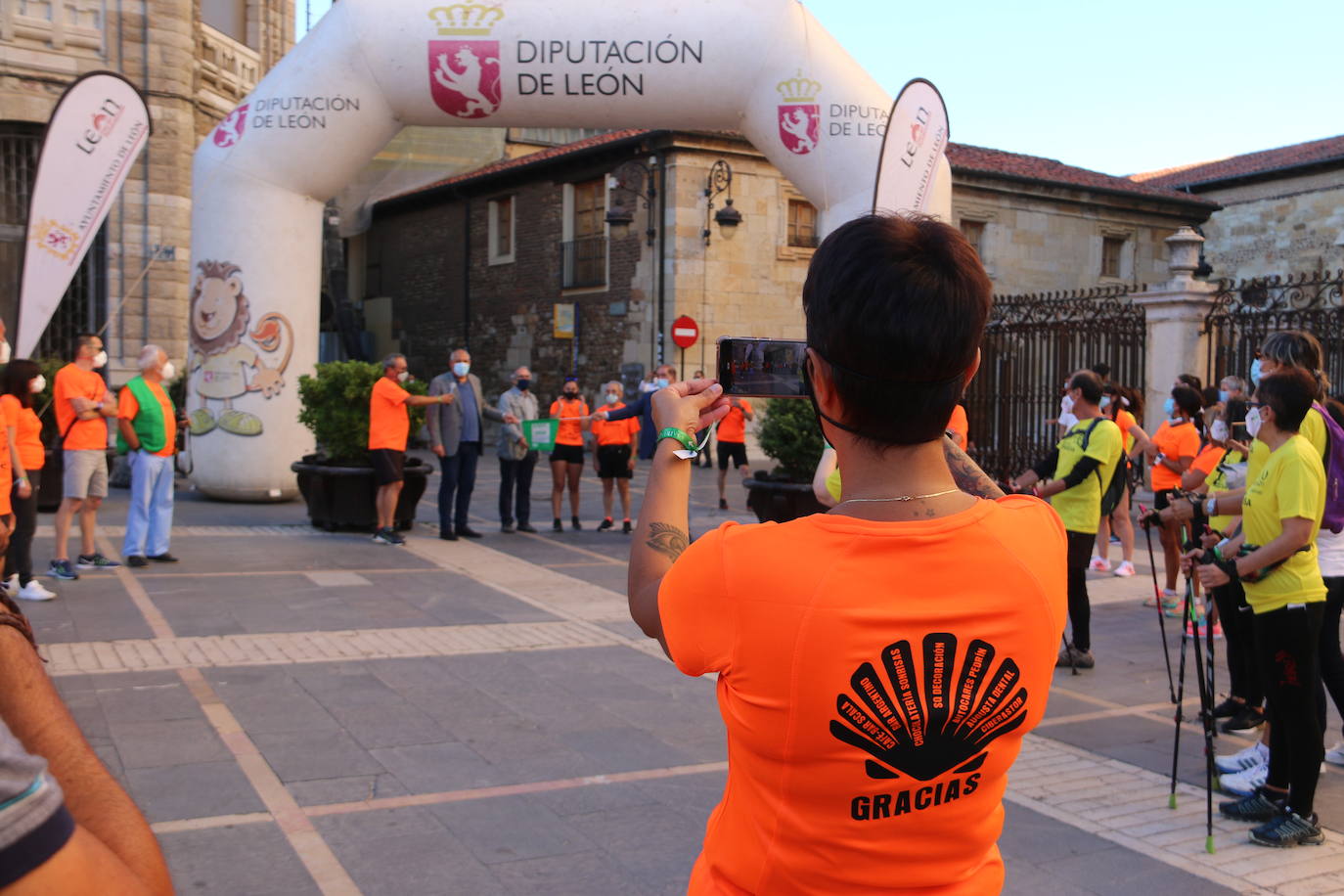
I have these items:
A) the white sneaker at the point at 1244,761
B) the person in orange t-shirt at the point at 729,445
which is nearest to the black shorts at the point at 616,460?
the person in orange t-shirt at the point at 729,445

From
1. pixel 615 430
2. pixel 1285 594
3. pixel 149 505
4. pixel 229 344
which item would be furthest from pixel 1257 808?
pixel 229 344

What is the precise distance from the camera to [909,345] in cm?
164

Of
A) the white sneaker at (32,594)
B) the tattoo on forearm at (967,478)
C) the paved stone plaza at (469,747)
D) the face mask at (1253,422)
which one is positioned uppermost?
the face mask at (1253,422)

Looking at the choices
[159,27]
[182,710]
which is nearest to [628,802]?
[182,710]

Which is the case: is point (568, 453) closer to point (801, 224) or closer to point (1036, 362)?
point (1036, 362)

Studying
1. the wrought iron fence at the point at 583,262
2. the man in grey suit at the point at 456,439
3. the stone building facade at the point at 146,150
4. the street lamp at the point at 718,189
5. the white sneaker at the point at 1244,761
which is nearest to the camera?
the white sneaker at the point at 1244,761

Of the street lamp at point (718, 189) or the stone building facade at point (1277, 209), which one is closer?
the street lamp at point (718, 189)

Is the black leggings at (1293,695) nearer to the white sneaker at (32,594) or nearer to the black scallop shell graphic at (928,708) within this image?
the black scallop shell graphic at (928,708)

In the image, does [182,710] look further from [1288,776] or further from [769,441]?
[769,441]

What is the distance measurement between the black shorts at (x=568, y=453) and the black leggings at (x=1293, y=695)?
9458 millimetres

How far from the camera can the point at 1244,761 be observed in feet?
17.7

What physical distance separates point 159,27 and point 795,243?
40.3 ft

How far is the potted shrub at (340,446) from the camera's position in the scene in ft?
40.7

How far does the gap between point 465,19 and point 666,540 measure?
10874mm
